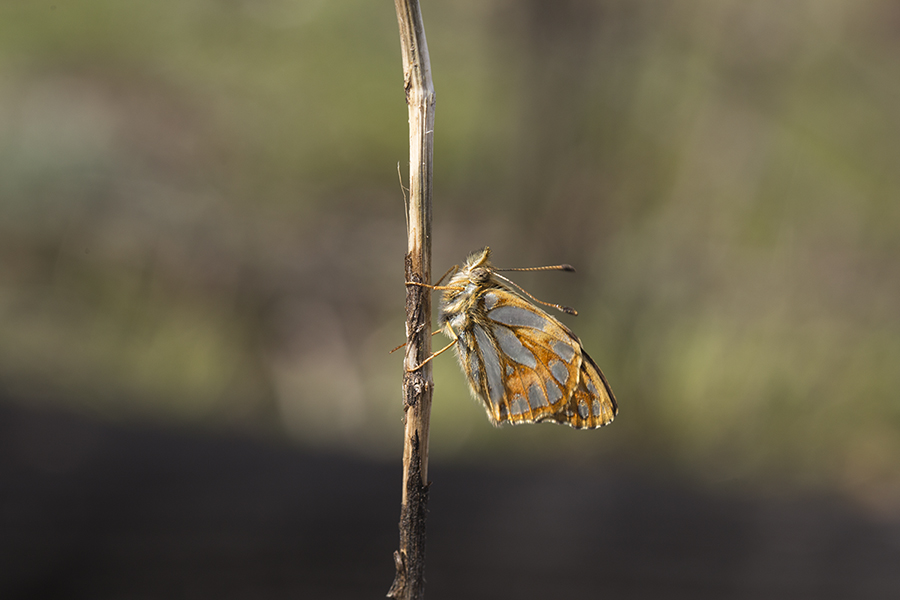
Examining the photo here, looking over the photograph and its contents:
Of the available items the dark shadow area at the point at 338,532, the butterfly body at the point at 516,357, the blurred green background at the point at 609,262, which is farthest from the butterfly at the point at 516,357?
the blurred green background at the point at 609,262

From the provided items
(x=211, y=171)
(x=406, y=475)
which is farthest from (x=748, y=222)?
(x=211, y=171)

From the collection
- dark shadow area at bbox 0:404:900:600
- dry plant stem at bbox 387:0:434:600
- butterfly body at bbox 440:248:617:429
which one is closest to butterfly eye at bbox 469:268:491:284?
butterfly body at bbox 440:248:617:429

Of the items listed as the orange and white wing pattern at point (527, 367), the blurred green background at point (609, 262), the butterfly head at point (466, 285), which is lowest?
the orange and white wing pattern at point (527, 367)

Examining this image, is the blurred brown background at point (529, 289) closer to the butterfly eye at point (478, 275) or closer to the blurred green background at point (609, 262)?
the blurred green background at point (609, 262)

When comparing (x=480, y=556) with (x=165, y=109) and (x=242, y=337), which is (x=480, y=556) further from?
(x=165, y=109)

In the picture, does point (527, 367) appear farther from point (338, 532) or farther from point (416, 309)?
point (338, 532)
